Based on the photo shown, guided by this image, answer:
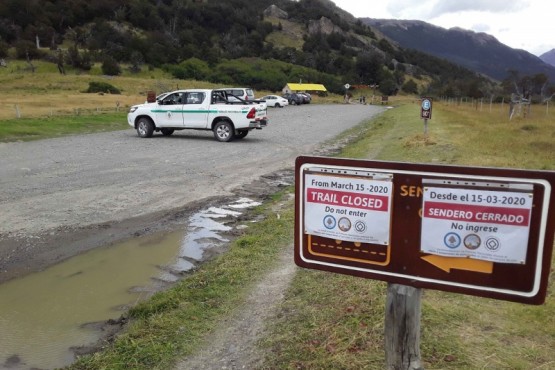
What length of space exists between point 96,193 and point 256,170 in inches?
162

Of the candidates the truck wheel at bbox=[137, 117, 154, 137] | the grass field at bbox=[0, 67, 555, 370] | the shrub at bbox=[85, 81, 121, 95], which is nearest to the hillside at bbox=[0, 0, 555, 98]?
the shrub at bbox=[85, 81, 121, 95]

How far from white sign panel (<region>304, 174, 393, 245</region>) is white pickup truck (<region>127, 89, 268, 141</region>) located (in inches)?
583

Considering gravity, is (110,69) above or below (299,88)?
above

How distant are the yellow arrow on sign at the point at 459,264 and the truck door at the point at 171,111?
16357 millimetres

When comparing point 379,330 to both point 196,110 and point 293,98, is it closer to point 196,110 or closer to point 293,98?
point 196,110

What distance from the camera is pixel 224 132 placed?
17.3m

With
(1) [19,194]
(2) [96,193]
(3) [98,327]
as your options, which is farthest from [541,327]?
(1) [19,194]

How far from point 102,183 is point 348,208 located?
8060 mm

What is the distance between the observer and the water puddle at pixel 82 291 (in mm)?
4070

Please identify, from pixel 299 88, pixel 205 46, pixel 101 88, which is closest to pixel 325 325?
pixel 101 88

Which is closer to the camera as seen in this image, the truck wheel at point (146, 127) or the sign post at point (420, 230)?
the sign post at point (420, 230)

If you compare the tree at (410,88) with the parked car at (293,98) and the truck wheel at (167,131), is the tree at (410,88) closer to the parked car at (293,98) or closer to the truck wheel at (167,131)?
the parked car at (293,98)

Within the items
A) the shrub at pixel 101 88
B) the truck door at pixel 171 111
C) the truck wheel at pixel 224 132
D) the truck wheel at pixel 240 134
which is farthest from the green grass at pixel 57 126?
the shrub at pixel 101 88

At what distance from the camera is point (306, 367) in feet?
10.7
